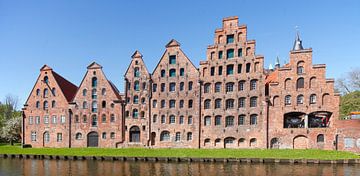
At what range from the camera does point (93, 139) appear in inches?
1615

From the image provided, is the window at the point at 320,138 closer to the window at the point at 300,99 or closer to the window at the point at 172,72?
the window at the point at 300,99

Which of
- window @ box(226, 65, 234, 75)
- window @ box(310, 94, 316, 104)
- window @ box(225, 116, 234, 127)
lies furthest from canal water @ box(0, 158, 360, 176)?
window @ box(226, 65, 234, 75)

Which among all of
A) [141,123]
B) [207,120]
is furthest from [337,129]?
[141,123]

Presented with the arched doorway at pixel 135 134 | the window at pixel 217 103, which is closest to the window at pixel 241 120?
the window at pixel 217 103

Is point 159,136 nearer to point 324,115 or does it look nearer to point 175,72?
point 175,72

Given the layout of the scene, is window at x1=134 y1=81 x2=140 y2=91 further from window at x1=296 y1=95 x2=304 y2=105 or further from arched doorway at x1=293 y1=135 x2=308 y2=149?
arched doorway at x1=293 y1=135 x2=308 y2=149

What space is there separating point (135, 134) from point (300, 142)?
25359mm

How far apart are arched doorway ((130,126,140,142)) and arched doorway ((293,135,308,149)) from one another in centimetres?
2406

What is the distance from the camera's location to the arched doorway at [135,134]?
Result: 39844 millimetres

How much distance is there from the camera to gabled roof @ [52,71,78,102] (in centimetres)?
4375

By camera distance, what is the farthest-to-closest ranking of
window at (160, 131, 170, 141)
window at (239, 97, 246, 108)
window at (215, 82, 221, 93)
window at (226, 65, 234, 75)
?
window at (160, 131, 170, 141) → window at (215, 82, 221, 93) → window at (226, 65, 234, 75) → window at (239, 97, 246, 108)

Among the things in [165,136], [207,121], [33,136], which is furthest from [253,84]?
[33,136]

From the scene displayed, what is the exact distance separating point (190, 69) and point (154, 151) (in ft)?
46.2

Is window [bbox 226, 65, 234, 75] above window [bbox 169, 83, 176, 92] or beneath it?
above
